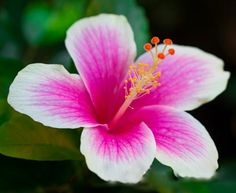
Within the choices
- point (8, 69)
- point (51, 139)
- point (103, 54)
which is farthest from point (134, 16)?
point (51, 139)

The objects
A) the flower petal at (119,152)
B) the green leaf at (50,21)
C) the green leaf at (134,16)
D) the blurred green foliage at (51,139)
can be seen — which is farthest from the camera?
the green leaf at (50,21)

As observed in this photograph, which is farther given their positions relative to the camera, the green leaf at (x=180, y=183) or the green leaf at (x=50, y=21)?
the green leaf at (x=50, y=21)

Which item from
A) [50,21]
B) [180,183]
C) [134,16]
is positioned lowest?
→ [180,183]

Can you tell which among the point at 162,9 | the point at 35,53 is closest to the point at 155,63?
the point at 35,53

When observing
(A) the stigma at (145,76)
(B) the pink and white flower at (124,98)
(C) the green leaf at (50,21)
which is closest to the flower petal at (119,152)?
(B) the pink and white flower at (124,98)

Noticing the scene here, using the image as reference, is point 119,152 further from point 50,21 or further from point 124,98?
point 50,21

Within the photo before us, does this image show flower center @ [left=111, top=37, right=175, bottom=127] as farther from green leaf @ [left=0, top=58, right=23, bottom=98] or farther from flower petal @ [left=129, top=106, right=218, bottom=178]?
green leaf @ [left=0, top=58, right=23, bottom=98]

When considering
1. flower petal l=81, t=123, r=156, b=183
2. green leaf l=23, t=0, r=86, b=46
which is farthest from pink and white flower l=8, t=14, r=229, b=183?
green leaf l=23, t=0, r=86, b=46

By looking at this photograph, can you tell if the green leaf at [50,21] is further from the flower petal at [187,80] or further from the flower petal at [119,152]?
the flower petal at [119,152]
